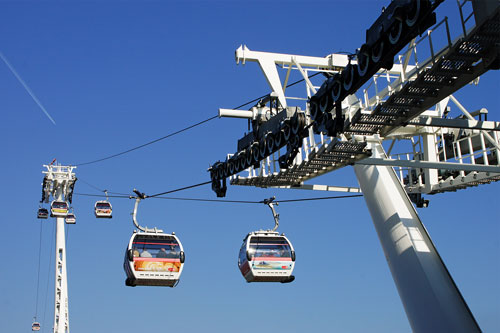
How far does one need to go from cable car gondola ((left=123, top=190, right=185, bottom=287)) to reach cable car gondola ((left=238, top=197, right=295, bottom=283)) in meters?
2.36

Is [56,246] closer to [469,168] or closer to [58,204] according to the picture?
[58,204]

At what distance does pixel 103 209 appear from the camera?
39406 millimetres

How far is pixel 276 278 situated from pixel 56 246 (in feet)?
92.9

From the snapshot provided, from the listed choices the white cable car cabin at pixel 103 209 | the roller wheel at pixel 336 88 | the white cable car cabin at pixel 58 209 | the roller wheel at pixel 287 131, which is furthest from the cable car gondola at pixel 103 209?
the roller wheel at pixel 336 88

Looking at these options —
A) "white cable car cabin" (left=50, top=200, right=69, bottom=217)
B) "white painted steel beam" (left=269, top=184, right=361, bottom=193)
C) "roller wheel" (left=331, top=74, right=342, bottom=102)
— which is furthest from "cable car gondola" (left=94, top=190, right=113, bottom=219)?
"roller wheel" (left=331, top=74, right=342, bottom=102)

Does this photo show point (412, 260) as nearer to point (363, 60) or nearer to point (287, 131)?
point (287, 131)

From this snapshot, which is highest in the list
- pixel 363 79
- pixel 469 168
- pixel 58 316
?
pixel 363 79

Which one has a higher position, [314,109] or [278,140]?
[314,109]

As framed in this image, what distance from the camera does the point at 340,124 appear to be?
13734 millimetres

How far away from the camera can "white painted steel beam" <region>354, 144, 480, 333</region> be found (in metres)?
17.8

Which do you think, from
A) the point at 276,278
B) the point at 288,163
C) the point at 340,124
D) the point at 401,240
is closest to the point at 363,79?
the point at 340,124

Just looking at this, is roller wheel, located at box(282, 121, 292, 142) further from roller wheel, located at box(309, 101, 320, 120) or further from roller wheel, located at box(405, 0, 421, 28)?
roller wheel, located at box(405, 0, 421, 28)

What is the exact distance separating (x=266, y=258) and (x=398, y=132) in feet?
20.6

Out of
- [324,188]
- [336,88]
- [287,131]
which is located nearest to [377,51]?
[336,88]
